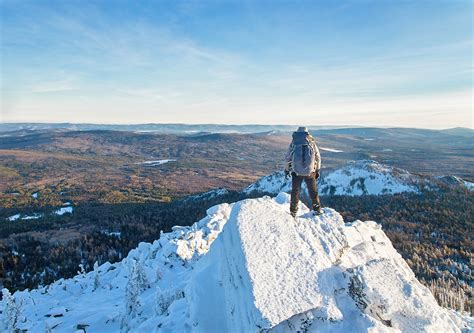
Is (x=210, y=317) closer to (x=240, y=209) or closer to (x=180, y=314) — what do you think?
(x=180, y=314)

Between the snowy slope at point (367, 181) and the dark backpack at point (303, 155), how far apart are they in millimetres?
29069

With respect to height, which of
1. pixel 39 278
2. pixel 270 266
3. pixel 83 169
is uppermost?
pixel 270 266

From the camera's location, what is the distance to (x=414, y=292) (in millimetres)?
6781

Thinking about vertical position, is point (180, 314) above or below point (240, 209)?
below

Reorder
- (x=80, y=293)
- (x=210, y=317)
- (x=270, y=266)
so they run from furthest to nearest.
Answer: (x=80, y=293)
(x=210, y=317)
(x=270, y=266)

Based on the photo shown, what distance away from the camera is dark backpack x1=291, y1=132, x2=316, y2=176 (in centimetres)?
977

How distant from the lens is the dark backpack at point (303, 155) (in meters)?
9.77

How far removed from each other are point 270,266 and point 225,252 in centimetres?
181

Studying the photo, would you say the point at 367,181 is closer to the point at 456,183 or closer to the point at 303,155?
the point at 456,183

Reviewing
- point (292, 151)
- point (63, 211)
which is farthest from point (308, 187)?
point (63, 211)

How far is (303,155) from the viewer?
980cm

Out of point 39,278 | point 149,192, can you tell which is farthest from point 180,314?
point 149,192

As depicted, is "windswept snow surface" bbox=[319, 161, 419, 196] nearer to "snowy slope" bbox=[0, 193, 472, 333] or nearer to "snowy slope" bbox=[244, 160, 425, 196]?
"snowy slope" bbox=[244, 160, 425, 196]

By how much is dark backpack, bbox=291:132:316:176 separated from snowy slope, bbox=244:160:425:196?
29069mm
